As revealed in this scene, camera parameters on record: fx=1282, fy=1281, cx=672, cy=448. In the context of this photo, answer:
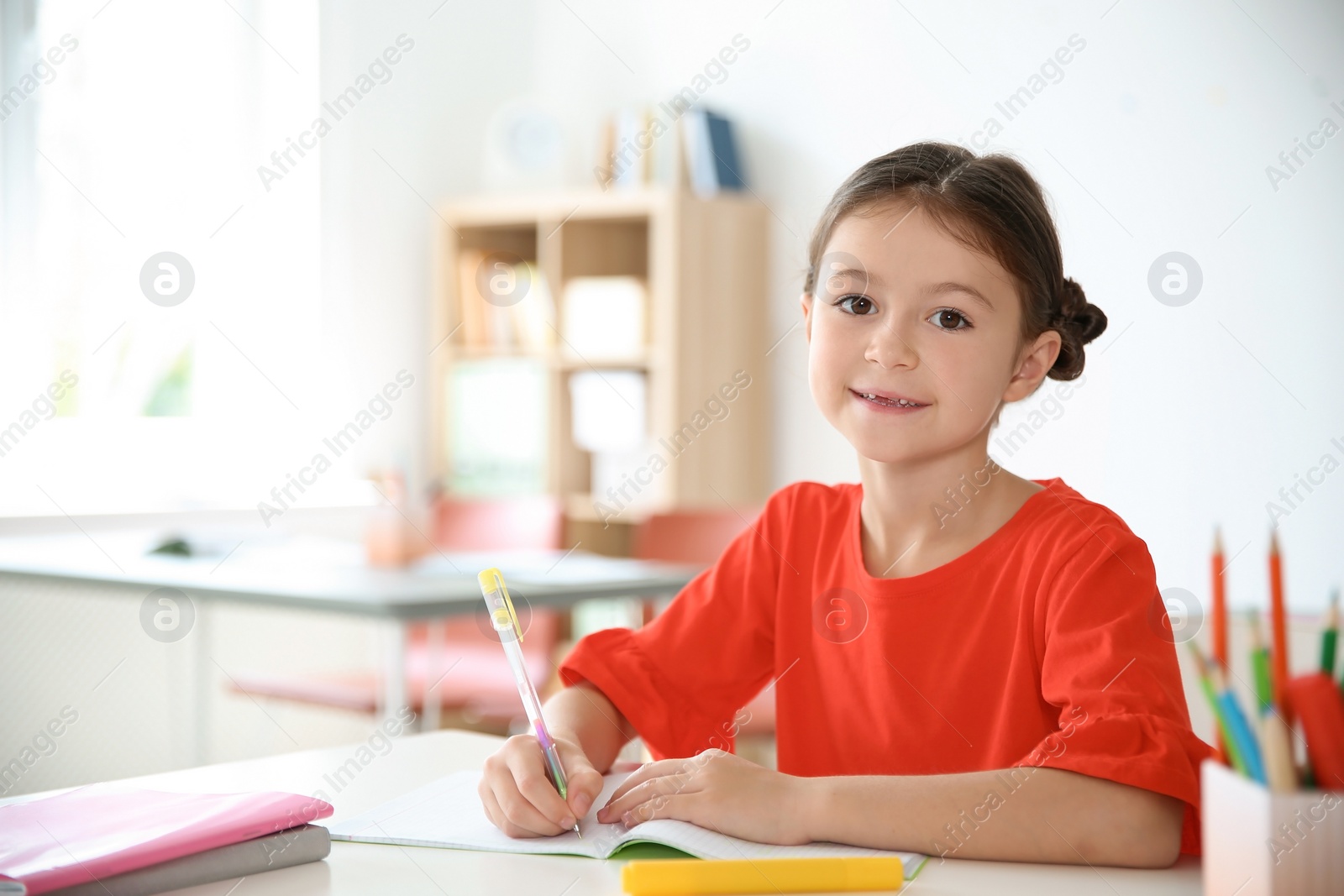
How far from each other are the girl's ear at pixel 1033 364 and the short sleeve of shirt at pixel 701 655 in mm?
249

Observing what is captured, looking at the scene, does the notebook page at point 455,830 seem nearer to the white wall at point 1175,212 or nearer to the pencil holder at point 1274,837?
the pencil holder at point 1274,837

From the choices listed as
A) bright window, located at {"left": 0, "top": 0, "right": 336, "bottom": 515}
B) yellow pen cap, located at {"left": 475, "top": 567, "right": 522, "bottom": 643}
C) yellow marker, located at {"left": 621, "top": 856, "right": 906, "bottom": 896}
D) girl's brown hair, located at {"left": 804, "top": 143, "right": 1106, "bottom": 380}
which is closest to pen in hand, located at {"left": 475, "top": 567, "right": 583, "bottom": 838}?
yellow pen cap, located at {"left": 475, "top": 567, "right": 522, "bottom": 643}

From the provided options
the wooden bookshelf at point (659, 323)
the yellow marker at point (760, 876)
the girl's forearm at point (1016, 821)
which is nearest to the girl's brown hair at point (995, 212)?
the girl's forearm at point (1016, 821)

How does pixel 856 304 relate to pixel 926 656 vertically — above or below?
above

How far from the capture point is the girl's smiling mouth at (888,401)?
104 centimetres

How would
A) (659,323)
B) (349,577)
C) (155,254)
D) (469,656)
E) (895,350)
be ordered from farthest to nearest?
(659,323), (155,254), (469,656), (349,577), (895,350)

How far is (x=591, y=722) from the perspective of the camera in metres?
1.05

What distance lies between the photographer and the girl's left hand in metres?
0.79

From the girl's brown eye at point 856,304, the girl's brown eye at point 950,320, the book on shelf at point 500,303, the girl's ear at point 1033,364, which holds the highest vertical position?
the book on shelf at point 500,303

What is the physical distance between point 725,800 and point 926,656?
0.33 meters

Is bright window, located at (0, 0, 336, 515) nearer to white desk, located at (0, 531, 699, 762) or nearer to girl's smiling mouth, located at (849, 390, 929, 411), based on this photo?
white desk, located at (0, 531, 699, 762)

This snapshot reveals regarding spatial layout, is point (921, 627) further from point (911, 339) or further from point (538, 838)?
point (538, 838)

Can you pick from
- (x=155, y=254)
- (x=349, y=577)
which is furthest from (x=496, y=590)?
(x=155, y=254)

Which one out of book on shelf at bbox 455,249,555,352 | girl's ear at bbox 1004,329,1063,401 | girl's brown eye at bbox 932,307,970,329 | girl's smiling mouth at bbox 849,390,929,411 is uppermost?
book on shelf at bbox 455,249,555,352
